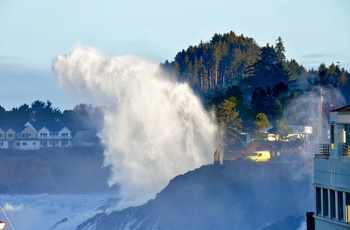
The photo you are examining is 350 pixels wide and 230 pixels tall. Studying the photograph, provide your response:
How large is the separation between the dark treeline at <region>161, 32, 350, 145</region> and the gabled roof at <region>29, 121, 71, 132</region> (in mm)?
18294

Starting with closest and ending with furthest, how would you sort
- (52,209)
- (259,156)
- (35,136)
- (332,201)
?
(332,201) < (259,156) < (52,209) < (35,136)

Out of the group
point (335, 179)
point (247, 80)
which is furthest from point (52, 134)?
point (335, 179)

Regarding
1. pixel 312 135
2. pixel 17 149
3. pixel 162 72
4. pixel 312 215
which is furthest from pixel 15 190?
pixel 312 215

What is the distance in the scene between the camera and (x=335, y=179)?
64.1 feet

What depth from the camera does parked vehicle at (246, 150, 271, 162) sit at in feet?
234

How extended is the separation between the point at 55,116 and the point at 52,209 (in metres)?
85.4

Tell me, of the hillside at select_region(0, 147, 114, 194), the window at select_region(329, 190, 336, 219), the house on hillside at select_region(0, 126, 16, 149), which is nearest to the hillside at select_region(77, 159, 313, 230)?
the window at select_region(329, 190, 336, 219)

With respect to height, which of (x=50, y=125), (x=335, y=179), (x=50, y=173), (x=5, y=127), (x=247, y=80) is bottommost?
(x=50, y=173)

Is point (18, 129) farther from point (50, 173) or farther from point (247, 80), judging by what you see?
point (247, 80)

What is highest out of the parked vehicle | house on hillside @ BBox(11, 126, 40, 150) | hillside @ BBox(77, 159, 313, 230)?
house on hillside @ BBox(11, 126, 40, 150)

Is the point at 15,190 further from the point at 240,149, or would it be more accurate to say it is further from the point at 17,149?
the point at 240,149

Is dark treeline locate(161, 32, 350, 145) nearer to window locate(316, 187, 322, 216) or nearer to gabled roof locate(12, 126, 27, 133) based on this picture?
gabled roof locate(12, 126, 27, 133)

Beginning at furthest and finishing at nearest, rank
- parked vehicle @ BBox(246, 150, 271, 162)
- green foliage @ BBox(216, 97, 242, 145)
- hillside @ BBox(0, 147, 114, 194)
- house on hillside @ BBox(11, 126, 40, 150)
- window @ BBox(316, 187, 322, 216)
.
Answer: house on hillside @ BBox(11, 126, 40, 150) < hillside @ BBox(0, 147, 114, 194) < green foliage @ BBox(216, 97, 242, 145) < parked vehicle @ BBox(246, 150, 271, 162) < window @ BBox(316, 187, 322, 216)

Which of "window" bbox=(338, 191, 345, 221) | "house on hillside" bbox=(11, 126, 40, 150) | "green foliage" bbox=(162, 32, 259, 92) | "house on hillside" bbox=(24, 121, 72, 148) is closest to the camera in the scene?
"window" bbox=(338, 191, 345, 221)
